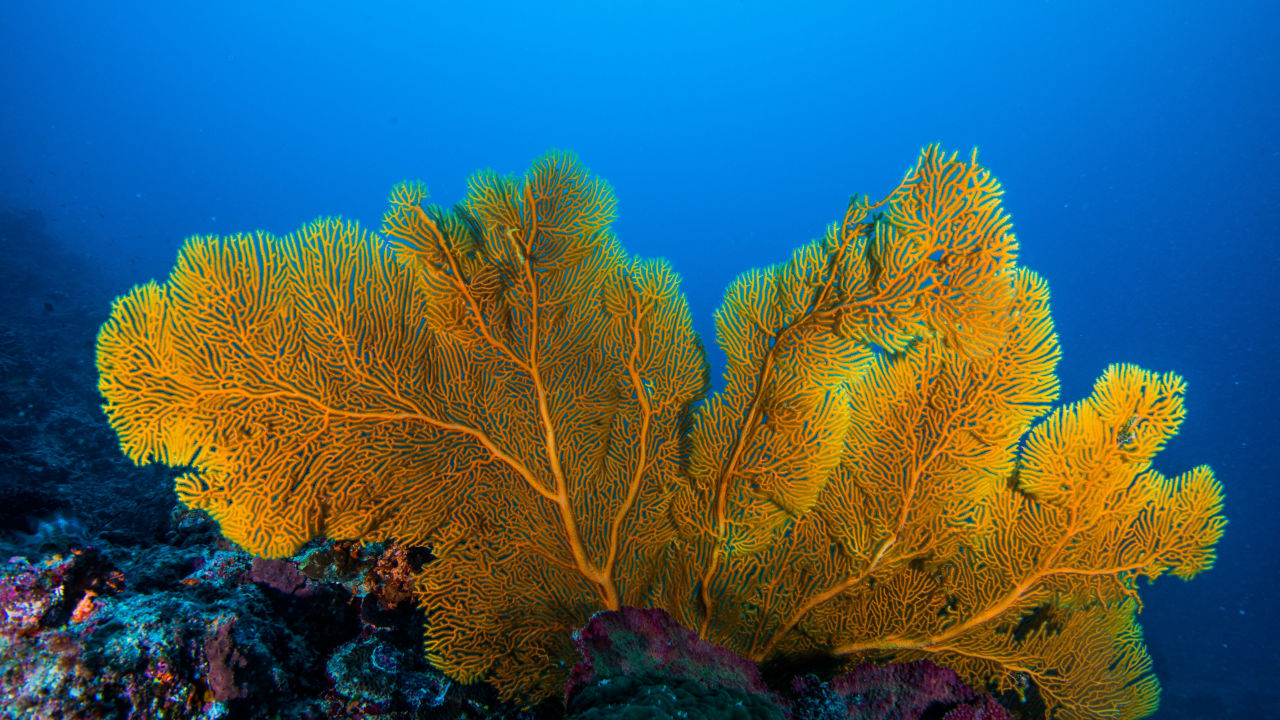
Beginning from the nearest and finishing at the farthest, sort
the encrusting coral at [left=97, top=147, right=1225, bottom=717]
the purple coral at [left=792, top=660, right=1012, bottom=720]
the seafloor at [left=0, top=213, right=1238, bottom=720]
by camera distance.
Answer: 1. the seafloor at [left=0, top=213, right=1238, bottom=720]
2. the purple coral at [left=792, top=660, right=1012, bottom=720]
3. the encrusting coral at [left=97, top=147, right=1225, bottom=717]

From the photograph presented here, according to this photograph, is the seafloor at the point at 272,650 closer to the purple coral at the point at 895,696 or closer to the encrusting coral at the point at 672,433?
the purple coral at the point at 895,696

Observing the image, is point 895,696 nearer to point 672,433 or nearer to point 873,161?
point 672,433

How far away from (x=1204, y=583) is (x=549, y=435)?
40.8 m

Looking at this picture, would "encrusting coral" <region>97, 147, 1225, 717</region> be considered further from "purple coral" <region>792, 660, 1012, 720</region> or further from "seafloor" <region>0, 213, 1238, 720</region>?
"purple coral" <region>792, 660, 1012, 720</region>

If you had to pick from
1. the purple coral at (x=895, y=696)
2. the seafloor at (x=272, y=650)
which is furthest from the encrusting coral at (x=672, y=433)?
the purple coral at (x=895, y=696)

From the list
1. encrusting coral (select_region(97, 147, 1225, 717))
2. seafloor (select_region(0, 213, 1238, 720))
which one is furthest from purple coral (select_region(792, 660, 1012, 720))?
encrusting coral (select_region(97, 147, 1225, 717))

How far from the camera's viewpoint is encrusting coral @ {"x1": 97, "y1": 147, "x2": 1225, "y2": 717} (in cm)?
249

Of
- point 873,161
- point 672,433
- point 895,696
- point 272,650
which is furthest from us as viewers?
point 873,161

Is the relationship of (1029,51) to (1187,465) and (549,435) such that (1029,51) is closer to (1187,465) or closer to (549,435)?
(1187,465)

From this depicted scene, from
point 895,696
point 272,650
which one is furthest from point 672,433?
point 272,650

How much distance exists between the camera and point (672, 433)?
316cm

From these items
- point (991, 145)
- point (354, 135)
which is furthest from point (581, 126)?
point (991, 145)

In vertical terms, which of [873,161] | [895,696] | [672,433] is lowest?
[895,696]

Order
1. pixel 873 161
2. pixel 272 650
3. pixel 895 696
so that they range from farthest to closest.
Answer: pixel 873 161
pixel 272 650
pixel 895 696
